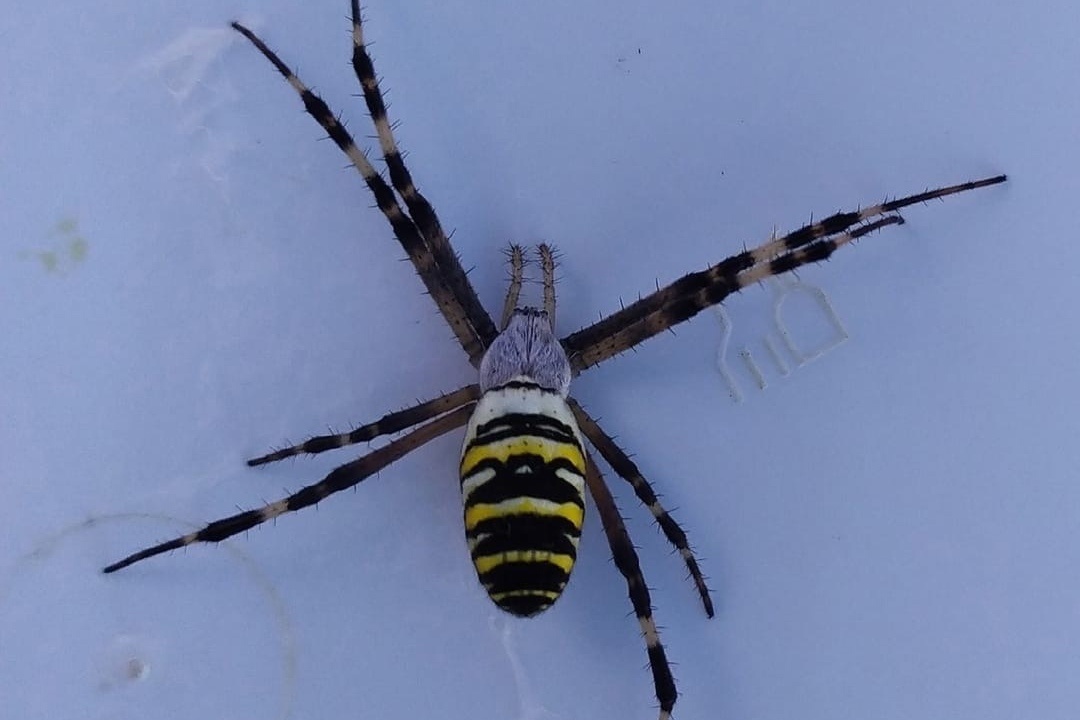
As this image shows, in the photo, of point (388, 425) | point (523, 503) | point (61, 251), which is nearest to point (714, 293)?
point (523, 503)

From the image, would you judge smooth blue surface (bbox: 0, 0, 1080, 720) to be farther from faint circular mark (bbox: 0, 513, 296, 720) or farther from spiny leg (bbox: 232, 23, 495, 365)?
spiny leg (bbox: 232, 23, 495, 365)

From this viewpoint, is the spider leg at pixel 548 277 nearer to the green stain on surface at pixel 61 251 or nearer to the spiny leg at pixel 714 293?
the spiny leg at pixel 714 293

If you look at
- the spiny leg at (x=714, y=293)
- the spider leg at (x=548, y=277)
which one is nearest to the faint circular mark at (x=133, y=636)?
the spider leg at (x=548, y=277)

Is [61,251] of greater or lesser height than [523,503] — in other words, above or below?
above

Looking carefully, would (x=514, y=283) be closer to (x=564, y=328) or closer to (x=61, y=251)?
(x=564, y=328)

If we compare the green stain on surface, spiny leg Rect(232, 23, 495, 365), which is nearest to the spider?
spiny leg Rect(232, 23, 495, 365)

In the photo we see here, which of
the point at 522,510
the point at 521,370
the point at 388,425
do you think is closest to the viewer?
the point at 522,510
